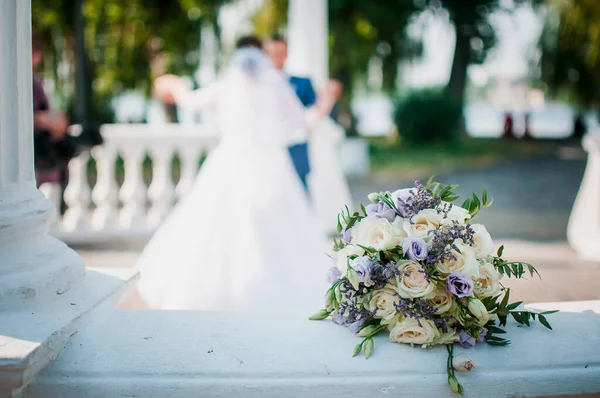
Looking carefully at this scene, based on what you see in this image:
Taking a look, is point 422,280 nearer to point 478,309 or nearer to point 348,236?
point 478,309

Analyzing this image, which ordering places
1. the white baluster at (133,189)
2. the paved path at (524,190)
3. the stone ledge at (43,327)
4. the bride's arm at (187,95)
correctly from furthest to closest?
the paved path at (524,190) → the white baluster at (133,189) → the bride's arm at (187,95) → the stone ledge at (43,327)

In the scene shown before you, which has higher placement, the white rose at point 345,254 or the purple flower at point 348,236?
the purple flower at point 348,236

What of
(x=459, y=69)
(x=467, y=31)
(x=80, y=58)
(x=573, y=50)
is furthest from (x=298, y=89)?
(x=573, y=50)

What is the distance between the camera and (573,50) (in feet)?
80.3

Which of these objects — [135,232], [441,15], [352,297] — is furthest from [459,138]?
[352,297]

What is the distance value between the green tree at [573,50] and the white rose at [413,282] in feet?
74.8

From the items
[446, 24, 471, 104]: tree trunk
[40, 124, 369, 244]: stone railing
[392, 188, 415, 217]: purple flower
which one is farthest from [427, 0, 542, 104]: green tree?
[392, 188, 415, 217]: purple flower

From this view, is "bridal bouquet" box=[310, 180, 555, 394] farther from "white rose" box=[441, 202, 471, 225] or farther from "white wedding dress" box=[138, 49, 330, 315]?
"white wedding dress" box=[138, 49, 330, 315]

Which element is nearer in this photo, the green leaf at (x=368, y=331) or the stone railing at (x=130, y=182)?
the green leaf at (x=368, y=331)

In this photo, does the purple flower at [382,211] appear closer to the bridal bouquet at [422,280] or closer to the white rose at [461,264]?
the bridal bouquet at [422,280]

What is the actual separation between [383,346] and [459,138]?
23365mm

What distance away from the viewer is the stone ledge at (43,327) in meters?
1.41

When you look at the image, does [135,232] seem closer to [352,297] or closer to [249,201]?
[249,201]

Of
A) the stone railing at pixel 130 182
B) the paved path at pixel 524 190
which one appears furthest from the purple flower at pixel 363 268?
the stone railing at pixel 130 182
